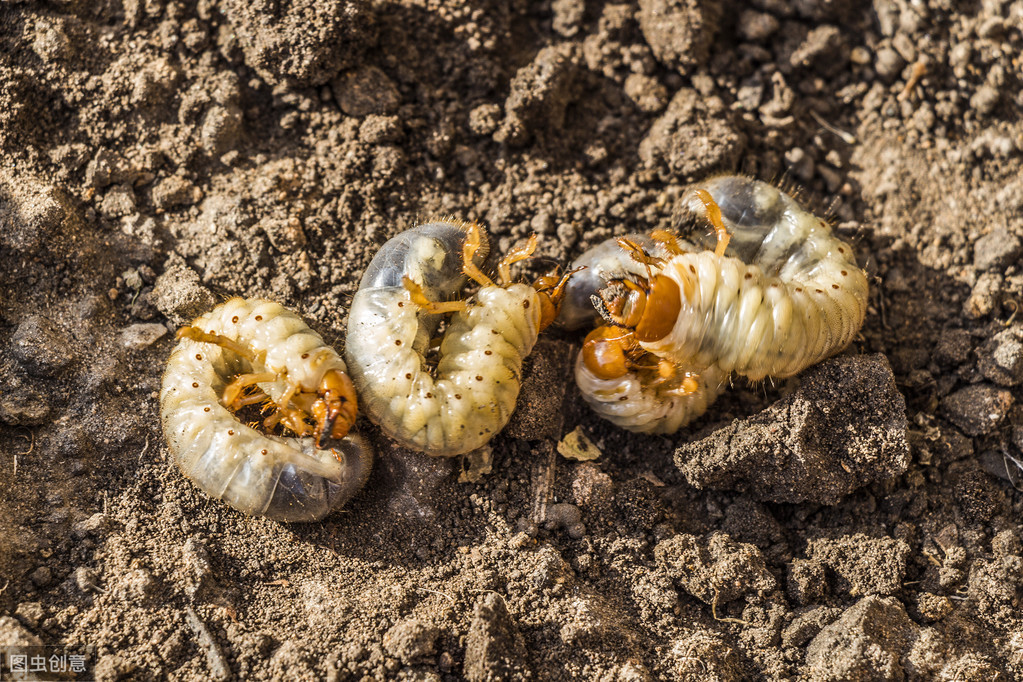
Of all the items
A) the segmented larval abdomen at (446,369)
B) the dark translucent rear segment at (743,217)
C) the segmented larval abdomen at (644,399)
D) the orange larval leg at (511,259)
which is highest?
the dark translucent rear segment at (743,217)

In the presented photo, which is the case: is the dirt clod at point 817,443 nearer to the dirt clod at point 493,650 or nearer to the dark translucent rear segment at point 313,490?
the dirt clod at point 493,650

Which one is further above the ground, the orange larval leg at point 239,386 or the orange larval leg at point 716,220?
the orange larval leg at point 716,220

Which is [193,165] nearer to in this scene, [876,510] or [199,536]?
[199,536]

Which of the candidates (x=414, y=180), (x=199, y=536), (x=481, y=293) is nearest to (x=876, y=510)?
(x=481, y=293)

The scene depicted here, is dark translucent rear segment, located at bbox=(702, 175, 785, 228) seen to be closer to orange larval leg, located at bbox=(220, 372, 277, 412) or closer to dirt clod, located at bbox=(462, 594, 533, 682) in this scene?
dirt clod, located at bbox=(462, 594, 533, 682)

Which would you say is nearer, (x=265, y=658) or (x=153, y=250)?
(x=265, y=658)

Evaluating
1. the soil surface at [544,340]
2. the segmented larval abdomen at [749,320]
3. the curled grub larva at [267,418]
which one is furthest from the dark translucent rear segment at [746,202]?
the curled grub larva at [267,418]

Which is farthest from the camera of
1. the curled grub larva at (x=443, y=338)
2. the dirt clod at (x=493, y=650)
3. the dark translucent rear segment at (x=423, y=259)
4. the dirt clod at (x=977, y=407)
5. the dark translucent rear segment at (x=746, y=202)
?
the dark translucent rear segment at (x=746, y=202)

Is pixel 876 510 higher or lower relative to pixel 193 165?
lower

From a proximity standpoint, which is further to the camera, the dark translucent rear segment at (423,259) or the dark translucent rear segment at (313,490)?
the dark translucent rear segment at (423,259)
